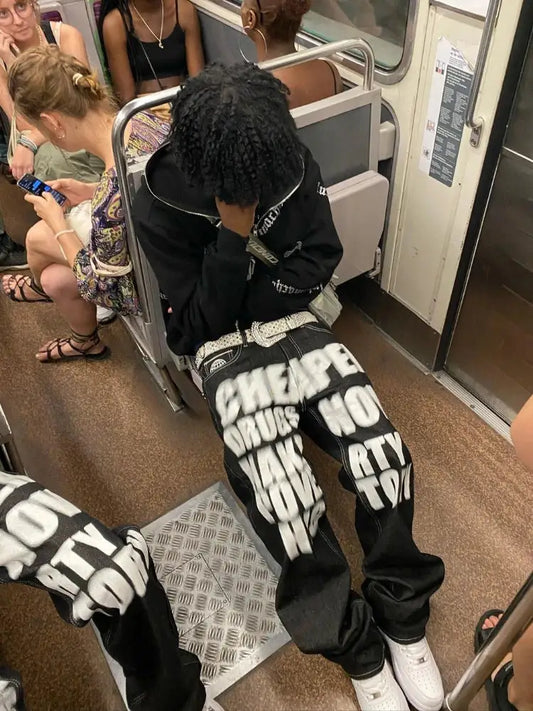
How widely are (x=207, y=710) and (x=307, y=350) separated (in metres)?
0.96

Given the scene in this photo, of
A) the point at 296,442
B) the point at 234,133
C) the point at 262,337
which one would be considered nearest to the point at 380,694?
the point at 296,442

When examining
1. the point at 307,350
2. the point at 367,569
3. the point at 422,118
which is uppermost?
the point at 422,118

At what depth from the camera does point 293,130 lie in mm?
1396

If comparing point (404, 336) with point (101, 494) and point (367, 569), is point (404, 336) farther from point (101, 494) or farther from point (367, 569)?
point (101, 494)

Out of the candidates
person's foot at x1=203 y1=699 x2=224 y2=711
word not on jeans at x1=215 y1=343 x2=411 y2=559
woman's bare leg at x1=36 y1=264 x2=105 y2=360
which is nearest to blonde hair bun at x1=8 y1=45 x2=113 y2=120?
woman's bare leg at x1=36 y1=264 x2=105 y2=360

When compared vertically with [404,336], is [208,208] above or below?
above

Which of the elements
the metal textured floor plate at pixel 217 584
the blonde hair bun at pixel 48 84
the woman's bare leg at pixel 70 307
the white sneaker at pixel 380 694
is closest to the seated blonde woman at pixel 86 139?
the blonde hair bun at pixel 48 84

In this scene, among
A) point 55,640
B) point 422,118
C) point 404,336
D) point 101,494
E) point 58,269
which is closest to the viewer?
point 55,640

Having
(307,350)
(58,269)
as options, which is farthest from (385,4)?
(58,269)

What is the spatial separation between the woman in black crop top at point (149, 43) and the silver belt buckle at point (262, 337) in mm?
1760

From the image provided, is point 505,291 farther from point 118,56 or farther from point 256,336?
point 118,56

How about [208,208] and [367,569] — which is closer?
[208,208]

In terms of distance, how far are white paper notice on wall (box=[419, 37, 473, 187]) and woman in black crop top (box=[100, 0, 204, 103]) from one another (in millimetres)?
1412

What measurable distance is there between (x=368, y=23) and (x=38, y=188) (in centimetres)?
132
